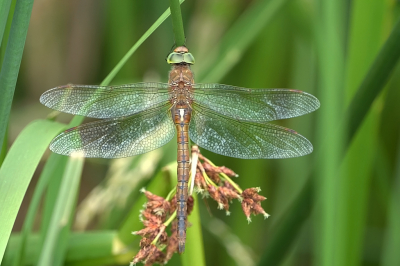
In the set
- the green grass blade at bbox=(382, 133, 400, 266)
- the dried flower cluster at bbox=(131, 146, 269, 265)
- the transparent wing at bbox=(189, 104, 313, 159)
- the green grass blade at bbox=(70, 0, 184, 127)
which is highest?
the green grass blade at bbox=(70, 0, 184, 127)

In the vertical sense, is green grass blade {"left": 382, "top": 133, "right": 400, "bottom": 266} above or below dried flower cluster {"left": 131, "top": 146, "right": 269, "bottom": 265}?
below

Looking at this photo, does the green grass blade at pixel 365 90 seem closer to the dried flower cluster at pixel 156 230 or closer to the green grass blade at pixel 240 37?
the dried flower cluster at pixel 156 230

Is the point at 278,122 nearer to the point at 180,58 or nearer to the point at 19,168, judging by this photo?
the point at 180,58

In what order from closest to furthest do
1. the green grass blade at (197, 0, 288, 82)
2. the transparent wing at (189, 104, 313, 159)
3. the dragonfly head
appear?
the transparent wing at (189, 104, 313, 159) → the dragonfly head → the green grass blade at (197, 0, 288, 82)

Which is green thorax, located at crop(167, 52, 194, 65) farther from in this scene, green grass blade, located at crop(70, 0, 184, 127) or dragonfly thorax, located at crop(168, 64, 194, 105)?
green grass blade, located at crop(70, 0, 184, 127)

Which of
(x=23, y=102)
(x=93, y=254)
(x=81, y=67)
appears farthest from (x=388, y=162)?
(x=23, y=102)

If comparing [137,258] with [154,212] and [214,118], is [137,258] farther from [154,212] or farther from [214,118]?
[214,118]

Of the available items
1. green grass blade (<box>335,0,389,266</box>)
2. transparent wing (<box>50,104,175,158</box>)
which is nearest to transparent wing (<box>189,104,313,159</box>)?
transparent wing (<box>50,104,175,158</box>)
